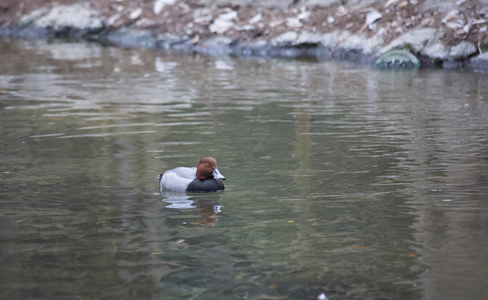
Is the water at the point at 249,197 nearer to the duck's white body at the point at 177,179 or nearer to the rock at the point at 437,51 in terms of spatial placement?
the duck's white body at the point at 177,179

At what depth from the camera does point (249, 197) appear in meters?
8.75

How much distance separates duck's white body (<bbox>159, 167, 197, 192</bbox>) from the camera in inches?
357

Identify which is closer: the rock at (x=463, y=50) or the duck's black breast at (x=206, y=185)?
the duck's black breast at (x=206, y=185)

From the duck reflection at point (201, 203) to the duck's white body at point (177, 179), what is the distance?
89mm

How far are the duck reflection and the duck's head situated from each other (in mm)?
244

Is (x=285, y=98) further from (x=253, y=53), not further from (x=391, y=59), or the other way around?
(x=253, y=53)

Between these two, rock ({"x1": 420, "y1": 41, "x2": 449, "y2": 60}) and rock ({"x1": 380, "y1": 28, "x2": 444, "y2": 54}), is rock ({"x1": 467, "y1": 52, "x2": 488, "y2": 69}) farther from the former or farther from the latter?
rock ({"x1": 380, "y1": 28, "x2": 444, "y2": 54})

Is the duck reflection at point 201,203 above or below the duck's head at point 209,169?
below

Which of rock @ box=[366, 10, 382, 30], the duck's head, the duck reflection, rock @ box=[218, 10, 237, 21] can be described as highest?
rock @ box=[218, 10, 237, 21]

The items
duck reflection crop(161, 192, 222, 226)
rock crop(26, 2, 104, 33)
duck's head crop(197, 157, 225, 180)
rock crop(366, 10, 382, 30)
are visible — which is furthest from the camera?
rock crop(26, 2, 104, 33)

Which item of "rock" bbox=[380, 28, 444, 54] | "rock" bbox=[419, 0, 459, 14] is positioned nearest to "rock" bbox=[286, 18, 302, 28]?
"rock" bbox=[419, 0, 459, 14]

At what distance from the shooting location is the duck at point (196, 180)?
354 inches

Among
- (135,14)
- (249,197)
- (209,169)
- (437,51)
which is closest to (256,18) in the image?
(135,14)

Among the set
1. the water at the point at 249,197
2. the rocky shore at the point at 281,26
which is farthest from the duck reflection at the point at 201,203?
the rocky shore at the point at 281,26
